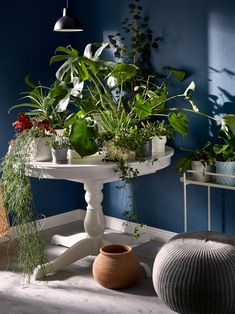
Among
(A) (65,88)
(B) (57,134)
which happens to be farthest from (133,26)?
(B) (57,134)

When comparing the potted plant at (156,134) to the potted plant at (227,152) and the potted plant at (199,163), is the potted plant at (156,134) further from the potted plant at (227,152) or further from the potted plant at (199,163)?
the potted plant at (227,152)

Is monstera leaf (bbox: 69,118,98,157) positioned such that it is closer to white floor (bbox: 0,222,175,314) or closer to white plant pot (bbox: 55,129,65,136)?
white plant pot (bbox: 55,129,65,136)

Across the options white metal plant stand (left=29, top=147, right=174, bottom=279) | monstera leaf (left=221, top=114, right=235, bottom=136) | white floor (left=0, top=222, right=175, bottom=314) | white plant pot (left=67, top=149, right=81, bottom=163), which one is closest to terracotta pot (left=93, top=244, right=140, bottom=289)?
white floor (left=0, top=222, right=175, bottom=314)

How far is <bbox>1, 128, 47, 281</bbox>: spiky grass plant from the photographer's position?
278cm

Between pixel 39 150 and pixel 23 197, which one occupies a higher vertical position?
pixel 39 150

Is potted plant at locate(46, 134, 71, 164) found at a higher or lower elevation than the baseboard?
higher

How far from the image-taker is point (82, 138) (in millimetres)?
2775

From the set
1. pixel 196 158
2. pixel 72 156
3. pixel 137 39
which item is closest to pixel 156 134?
pixel 196 158

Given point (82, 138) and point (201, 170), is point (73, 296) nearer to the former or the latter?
point (82, 138)

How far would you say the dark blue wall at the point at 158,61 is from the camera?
3166 mm

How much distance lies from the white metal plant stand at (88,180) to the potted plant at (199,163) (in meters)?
0.10

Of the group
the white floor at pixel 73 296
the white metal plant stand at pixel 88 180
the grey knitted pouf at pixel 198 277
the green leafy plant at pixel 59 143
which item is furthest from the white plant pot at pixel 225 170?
the green leafy plant at pixel 59 143

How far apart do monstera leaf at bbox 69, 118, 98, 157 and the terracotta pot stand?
1.78ft

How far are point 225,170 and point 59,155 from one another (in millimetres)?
938
